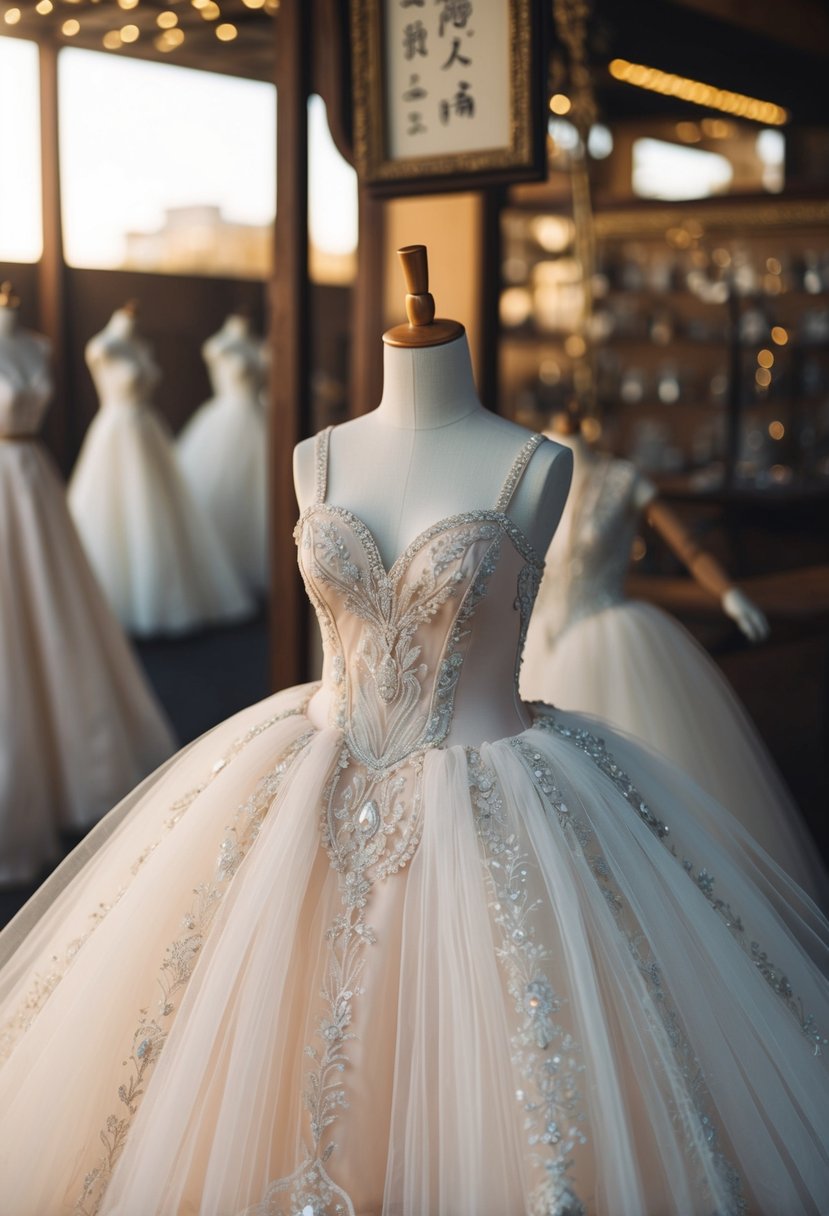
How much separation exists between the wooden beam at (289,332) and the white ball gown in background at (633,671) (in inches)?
34.9

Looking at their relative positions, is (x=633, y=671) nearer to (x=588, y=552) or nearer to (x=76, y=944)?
(x=588, y=552)

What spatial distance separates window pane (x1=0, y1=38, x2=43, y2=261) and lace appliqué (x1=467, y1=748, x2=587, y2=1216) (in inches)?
165

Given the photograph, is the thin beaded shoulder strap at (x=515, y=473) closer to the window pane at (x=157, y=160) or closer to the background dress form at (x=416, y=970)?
the background dress form at (x=416, y=970)

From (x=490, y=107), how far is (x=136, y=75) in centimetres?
300

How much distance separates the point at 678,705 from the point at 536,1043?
148cm

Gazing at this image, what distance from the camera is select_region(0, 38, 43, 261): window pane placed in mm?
4949

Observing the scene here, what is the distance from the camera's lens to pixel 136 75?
16.9 ft

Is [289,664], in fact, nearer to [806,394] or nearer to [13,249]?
[13,249]

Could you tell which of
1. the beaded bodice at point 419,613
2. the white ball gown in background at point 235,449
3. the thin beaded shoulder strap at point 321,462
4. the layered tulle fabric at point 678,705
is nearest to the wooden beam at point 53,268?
the white ball gown in background at point 235,449

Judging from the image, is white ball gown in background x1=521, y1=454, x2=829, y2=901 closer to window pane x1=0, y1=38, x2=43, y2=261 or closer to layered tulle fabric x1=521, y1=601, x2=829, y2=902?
layered tulle fabric x1=521, y1=601, x2=829, y2=902

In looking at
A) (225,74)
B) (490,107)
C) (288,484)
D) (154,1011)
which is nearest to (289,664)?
(288,484)

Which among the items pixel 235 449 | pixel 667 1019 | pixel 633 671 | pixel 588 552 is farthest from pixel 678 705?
pixel 235 449

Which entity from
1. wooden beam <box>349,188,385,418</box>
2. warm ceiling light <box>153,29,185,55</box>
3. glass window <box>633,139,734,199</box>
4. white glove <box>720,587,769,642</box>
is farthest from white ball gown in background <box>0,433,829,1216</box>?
glass window <box>633,139,734,199</box>

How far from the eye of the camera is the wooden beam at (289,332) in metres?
3.58
